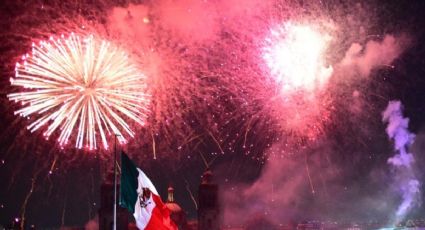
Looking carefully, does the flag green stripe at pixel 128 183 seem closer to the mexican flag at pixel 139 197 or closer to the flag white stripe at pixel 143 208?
the mexican flag at pixel 139 197

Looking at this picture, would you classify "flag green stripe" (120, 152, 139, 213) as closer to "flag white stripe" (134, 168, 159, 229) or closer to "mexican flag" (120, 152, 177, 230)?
"mexican flag" (120, 152, 177, 230)

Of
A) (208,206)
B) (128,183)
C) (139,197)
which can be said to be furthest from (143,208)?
(208,206)

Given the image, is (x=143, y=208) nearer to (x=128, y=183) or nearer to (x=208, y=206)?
(x=128, y=183)

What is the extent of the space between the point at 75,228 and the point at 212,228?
21207 millimetres

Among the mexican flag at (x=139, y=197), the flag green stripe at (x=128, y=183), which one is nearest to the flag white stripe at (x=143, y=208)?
the mexican flag at (x=139, y=197)

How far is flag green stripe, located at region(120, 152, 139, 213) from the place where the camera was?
2117 centimetres

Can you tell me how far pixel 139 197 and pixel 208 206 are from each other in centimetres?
5931

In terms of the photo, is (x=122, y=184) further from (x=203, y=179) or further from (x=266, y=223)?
(x=266, y=223)

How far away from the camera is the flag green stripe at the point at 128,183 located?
69.5 feet

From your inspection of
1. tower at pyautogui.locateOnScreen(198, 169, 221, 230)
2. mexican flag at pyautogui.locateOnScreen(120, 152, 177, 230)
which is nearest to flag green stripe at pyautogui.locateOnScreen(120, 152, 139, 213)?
mexican flag at pyautogui.locateOnScreen(120, 152, 177, 230)

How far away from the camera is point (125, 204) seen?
21250 millimetres

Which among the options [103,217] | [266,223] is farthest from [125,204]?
[266,223]

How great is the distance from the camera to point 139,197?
2145 cm

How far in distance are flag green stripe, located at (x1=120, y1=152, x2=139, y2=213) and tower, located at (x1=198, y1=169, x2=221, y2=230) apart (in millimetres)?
58765
